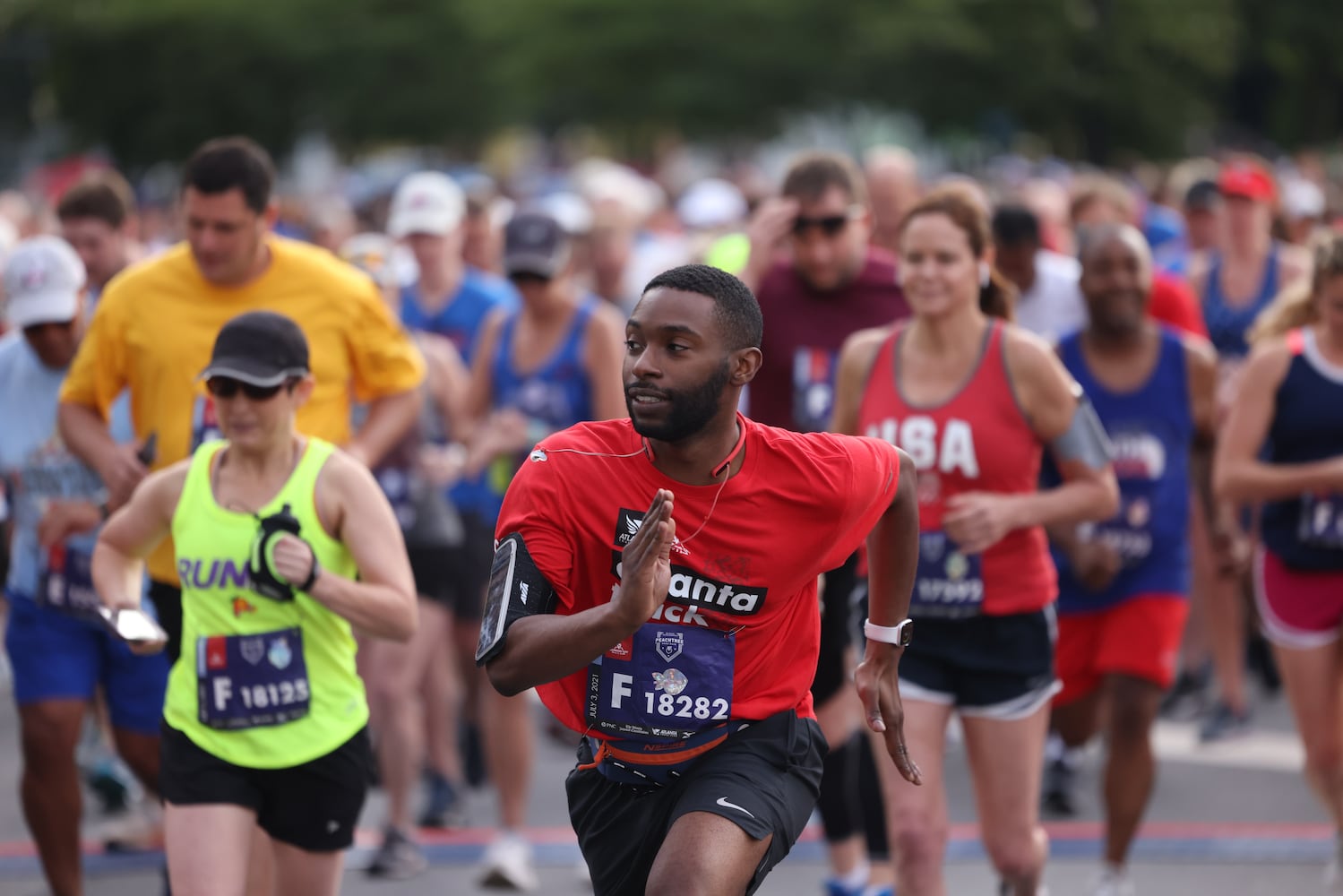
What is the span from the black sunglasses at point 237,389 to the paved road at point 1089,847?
115 inches

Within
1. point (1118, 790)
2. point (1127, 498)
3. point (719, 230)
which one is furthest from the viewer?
point (719, 230)

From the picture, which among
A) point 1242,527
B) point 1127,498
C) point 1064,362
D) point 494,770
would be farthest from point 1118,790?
point 1242,527

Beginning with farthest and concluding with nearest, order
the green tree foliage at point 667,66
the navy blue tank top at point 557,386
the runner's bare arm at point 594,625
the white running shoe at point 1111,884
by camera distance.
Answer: the green tree foliage at point 667,66, the navy blue tank top at point 557,386, the white running shoe at point 1111,884, the runner's bare arm at point 594,625

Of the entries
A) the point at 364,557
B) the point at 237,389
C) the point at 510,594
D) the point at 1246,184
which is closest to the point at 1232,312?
the point at 1246,184

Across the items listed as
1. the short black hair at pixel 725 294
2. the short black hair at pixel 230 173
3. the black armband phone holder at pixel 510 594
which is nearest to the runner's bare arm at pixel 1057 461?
the short black hair at pixel 725 294

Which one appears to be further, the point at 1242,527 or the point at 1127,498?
the point at 1242,527

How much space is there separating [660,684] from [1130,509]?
3.61 metres

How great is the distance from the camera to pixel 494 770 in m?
7.55

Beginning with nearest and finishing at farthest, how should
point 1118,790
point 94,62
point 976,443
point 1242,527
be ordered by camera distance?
1. point 976,443
2. point 1118,790
3. point 1242,527
4. point 94,62

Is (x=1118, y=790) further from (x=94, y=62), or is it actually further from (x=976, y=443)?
(x=94, y=62)

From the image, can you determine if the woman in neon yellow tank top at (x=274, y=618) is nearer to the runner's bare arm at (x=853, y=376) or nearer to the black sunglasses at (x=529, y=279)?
the runner's bare arm at (x=853, y=376)

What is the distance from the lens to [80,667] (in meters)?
6.50

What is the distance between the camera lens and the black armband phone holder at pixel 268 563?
497cm

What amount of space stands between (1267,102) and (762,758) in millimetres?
44797
